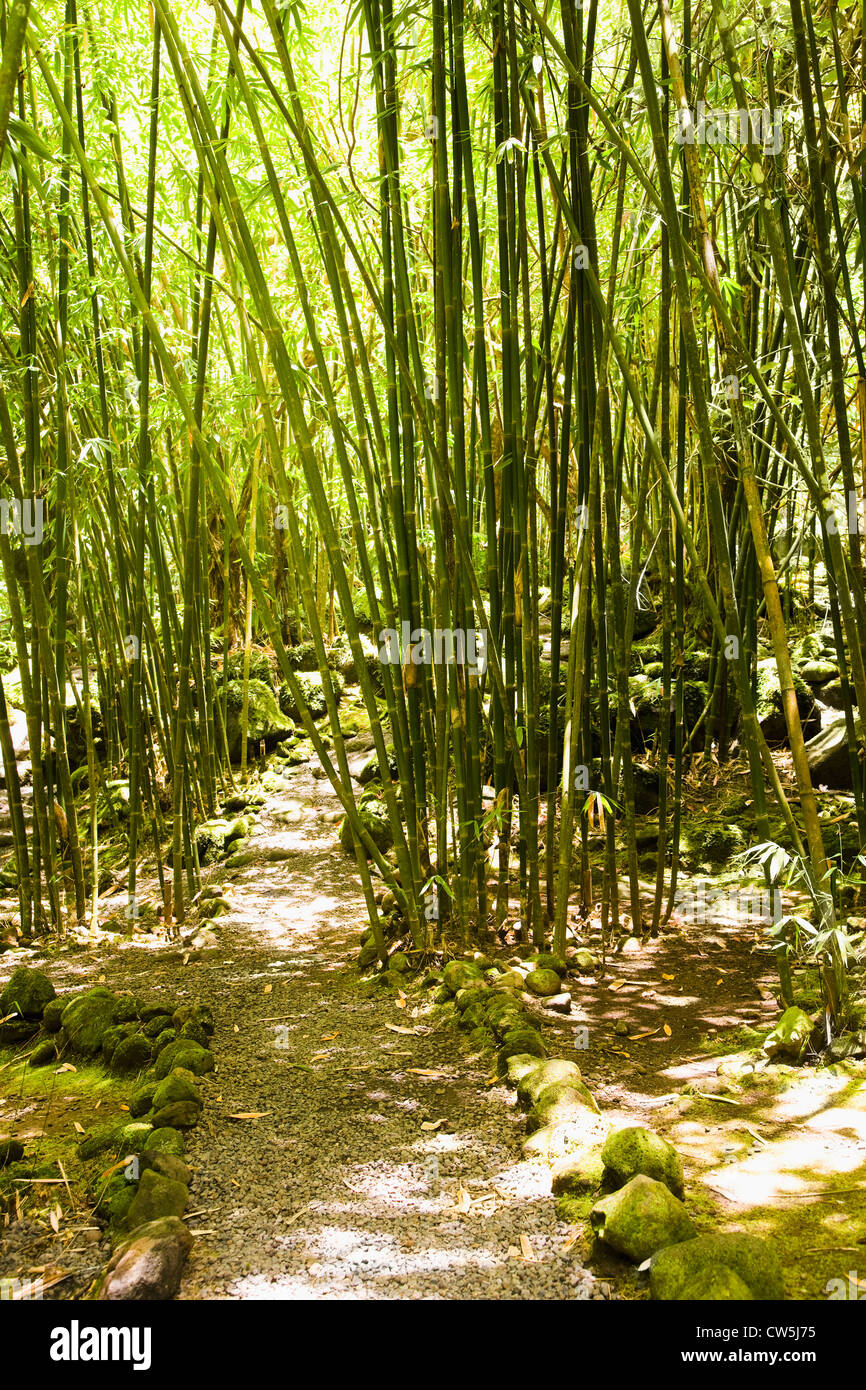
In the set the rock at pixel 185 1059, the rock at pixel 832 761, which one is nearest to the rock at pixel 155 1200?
the rock at pixel 185 1059

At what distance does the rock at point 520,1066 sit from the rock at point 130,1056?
76cm

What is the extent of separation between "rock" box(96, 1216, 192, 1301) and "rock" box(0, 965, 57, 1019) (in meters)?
1.18

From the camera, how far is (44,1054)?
1.99 meters

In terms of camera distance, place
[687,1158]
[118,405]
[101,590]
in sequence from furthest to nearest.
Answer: [101,590], [118,405], [687,1158]

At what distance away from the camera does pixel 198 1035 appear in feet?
6.22

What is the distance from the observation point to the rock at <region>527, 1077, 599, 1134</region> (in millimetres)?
1435

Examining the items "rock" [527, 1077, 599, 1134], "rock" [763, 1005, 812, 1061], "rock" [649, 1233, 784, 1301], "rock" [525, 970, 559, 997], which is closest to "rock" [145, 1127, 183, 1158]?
"rock" [527, 1077, 599, 1134]

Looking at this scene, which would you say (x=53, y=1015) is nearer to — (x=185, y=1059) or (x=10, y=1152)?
(x=185, y=1059)

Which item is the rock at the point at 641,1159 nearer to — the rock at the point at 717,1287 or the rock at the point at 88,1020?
the rock at the point at 717,1287

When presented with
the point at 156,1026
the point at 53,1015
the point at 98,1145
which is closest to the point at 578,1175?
the point at 98,1145

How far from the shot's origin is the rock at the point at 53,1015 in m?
2.12

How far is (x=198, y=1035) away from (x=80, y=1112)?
0.27 m
